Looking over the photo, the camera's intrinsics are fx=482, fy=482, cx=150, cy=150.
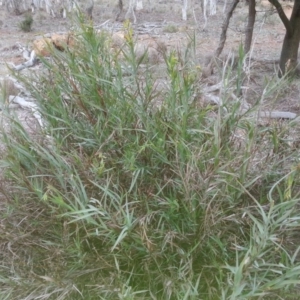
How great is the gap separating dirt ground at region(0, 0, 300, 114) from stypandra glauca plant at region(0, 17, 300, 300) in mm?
3353

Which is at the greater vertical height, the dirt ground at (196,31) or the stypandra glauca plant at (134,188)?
the stypandra glauca plant at (134,188)

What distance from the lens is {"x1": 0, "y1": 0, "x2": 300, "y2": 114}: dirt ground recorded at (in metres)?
8.48

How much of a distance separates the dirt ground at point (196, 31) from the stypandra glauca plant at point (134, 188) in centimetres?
335

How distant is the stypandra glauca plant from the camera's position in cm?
203

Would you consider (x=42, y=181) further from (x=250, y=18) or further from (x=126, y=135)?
(x=250, y=18)

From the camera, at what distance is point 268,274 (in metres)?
1.96

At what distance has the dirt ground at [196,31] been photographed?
848cm

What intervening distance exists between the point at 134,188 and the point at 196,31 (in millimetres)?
5173

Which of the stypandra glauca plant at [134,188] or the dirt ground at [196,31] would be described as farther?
the dirt ground at [196,31]

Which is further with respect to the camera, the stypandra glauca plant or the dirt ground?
the dirt ground

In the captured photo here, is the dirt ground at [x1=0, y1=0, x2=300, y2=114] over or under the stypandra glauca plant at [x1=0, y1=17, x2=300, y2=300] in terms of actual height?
under

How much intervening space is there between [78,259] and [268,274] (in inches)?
32.8

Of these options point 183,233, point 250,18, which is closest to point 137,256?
point 183,233

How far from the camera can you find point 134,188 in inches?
88.7
